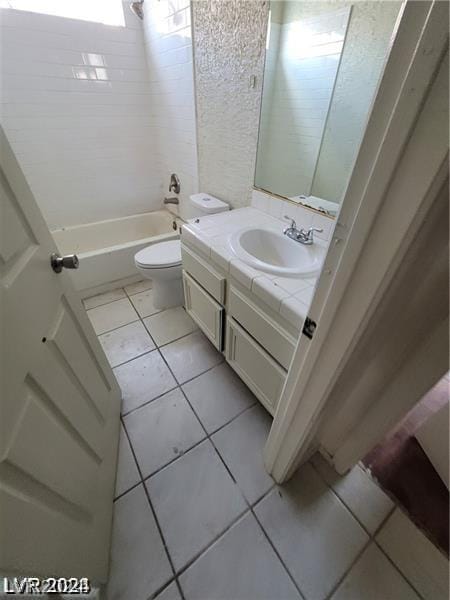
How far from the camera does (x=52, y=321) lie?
696 millimetres

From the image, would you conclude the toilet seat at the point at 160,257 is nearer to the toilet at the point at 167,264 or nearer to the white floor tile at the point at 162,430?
the toilet at the point at 167,264

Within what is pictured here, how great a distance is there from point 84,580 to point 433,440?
4.22 ft

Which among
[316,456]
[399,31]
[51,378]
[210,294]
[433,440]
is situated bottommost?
[316,456]

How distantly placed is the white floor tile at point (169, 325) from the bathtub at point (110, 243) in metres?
0.57

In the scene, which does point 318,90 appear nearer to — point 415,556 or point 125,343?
point 125,343

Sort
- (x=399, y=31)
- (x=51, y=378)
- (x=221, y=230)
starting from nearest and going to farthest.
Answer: (x=399, y=31)
(x=51, y=378)
(x=221, y=230)

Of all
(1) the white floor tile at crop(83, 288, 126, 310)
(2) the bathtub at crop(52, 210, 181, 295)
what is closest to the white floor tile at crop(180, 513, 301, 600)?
(1) the white floor tile at crop(83, 288, 126, 310)

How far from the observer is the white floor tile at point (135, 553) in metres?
0.81

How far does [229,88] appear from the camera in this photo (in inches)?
56.6

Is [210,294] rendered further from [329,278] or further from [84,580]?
[84,580]

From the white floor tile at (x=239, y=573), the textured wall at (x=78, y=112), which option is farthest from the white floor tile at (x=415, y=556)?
the textured wall at (x=78, y=112)

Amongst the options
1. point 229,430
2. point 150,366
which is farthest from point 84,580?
point 150,366

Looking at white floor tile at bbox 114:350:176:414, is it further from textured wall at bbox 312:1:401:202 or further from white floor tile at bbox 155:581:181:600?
textured wall at bbox 312:1:401:202

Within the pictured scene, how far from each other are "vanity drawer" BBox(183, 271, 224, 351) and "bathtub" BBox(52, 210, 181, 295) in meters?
0.86
